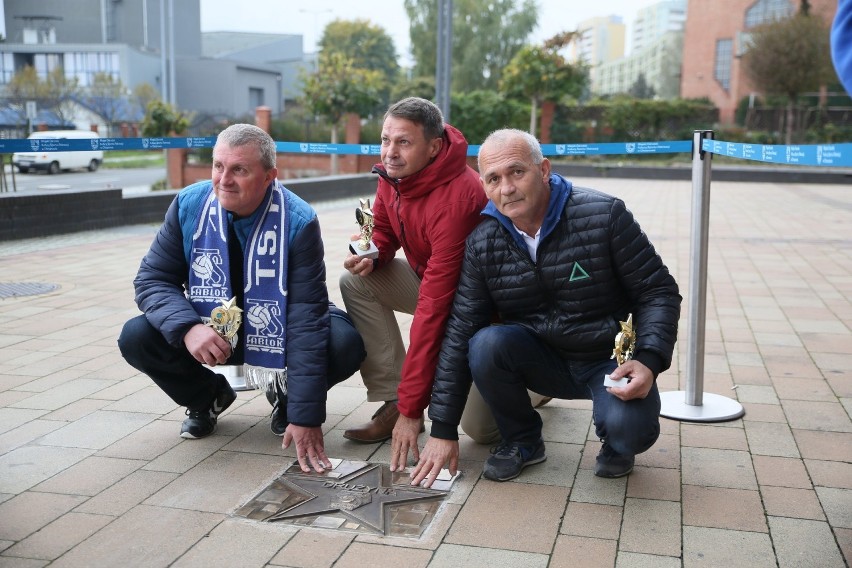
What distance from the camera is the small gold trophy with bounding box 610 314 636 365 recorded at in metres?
3.06

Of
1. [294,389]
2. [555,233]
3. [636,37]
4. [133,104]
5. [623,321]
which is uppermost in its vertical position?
[636,37]

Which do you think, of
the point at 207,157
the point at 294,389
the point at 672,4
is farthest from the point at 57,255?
the point at 672,4

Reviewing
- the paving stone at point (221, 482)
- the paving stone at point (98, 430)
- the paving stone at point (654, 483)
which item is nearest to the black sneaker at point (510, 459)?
the paving stone at point (654, 483)

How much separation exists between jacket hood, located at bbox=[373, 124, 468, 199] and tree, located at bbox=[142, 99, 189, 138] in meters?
18.3

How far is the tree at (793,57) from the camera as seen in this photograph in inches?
1213

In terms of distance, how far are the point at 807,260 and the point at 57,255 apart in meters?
7.70

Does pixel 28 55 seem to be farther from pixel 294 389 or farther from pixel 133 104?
pixel 294 389

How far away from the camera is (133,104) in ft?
136

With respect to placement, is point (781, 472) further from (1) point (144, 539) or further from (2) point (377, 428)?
(1) point (144, 539)

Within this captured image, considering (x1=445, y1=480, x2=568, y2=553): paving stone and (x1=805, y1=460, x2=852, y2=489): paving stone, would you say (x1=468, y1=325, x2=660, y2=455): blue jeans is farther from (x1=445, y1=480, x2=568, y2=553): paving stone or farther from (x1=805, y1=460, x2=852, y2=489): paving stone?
(x1=805, y1=460, x2=852, y2=489): paving stone

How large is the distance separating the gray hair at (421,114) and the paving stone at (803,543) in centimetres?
185

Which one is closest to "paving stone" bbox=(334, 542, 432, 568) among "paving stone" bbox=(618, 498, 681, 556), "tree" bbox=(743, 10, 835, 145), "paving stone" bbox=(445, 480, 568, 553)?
"paving stone" bbox=(445, 480, 568, 553)

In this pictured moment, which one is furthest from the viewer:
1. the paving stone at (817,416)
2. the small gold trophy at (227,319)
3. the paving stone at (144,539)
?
the paving stone at (817,416)

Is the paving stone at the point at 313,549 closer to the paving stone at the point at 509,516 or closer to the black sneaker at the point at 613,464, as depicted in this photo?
the paving stone at the point at 509,516
